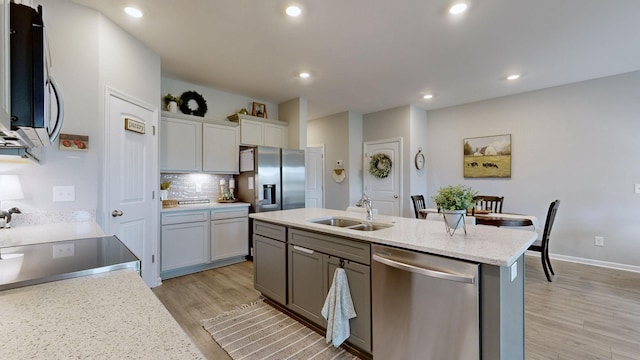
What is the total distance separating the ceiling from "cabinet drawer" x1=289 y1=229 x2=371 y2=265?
6.37ft

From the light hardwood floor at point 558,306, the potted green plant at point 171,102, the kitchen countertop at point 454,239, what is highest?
the potted green plant at point 171,102

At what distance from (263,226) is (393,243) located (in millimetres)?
1486

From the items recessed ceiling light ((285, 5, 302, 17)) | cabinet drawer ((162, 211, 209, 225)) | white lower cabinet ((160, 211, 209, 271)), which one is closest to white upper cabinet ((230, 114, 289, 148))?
cabinet drawer ((162, 211, 209, 225))

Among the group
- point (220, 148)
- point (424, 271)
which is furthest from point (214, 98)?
point (424, 271)

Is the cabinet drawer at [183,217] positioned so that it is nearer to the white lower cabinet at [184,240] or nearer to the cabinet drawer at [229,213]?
the white lower cabinet at [184,240]

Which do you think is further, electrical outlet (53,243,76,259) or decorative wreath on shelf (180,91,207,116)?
decorative wreath on shelf (180,91,207,116)

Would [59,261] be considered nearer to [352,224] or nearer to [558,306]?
[352,224]

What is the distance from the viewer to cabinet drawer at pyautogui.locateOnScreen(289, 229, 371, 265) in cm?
188

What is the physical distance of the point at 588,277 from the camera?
11.3 feet

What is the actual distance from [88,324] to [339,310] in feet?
5.03

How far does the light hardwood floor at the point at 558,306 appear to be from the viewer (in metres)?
2.04

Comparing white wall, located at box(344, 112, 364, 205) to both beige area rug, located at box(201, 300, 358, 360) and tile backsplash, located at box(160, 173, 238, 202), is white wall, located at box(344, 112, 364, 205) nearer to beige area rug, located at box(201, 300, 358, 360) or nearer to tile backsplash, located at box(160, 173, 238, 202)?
tile backsplash, located at box(160, 173, 238, 202)

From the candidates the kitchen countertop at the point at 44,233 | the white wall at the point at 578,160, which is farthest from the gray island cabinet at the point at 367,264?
the white wall at the point at 578,160

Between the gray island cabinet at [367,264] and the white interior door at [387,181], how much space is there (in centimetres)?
293
